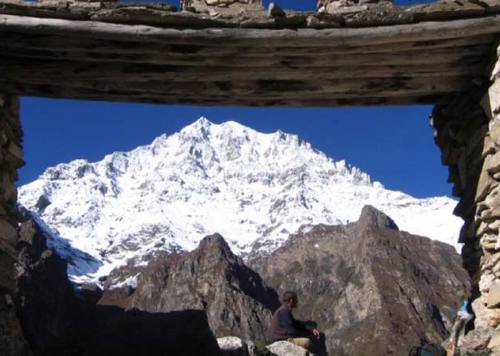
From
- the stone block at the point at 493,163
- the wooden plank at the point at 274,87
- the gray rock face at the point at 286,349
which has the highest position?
the wooden plank at the point at 274,87

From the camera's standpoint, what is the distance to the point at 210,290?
143m

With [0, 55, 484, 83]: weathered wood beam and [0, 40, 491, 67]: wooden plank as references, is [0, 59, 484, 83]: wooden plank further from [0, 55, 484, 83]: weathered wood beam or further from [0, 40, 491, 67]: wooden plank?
[0, 40, 491, 67]: wooden plank

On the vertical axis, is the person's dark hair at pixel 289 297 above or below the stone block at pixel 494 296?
below

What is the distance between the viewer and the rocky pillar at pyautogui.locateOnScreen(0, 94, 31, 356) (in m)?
7.67

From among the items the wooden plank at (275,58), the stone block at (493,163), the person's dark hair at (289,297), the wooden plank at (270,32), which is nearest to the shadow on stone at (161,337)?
the person's dark hair at (289,297)

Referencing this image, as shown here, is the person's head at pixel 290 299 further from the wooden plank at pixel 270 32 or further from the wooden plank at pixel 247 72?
the wooden plank at pixel 270 32

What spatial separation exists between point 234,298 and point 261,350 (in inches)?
4916

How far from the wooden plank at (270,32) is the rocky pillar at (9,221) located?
1.32m

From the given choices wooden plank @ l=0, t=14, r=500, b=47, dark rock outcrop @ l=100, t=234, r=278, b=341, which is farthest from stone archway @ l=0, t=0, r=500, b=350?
dark rock outcrop @ l=100, t=234, r=278, b=341

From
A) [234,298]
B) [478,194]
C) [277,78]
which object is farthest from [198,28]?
[234,298]

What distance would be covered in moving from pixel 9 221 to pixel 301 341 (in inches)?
141

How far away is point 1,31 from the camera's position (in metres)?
7.61

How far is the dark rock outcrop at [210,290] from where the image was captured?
131000 millimetres

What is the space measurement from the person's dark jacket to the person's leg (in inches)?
3.3
